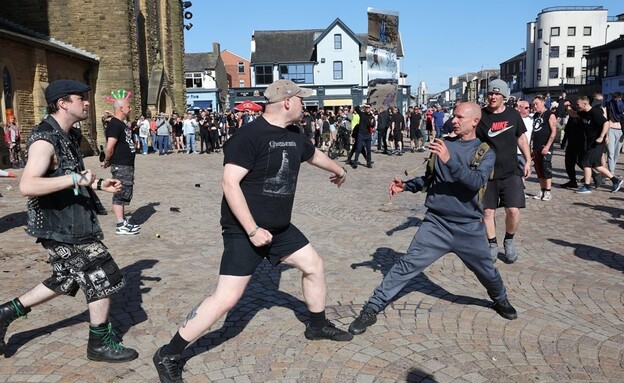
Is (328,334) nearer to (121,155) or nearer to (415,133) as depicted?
(121,155)

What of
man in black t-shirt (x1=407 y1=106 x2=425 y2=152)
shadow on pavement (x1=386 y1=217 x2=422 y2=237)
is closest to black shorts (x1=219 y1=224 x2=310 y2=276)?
shadow on pavement (x1=386 y1=217 x2=422 y2=237)

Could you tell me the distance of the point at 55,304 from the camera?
5.04 m

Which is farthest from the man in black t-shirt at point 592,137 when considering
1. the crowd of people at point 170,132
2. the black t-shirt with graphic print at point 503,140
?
the crowd of people at point 170,132

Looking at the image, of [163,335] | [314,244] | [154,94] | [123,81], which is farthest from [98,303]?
[154,94]

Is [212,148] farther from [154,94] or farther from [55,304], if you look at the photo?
[55,304]

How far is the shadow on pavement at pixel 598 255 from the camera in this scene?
6152 mm

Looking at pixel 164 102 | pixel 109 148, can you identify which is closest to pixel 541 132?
pixel 109 148

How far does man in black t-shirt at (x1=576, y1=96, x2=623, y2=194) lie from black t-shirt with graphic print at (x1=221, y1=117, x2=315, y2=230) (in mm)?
8627

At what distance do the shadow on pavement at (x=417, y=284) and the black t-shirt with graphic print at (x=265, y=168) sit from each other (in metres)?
1.92

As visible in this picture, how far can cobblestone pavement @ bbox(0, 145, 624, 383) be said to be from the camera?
3.73 m

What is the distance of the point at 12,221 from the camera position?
29.7 ft

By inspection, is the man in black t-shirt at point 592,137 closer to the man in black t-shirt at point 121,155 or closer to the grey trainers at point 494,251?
the grey trainers at point 494,251

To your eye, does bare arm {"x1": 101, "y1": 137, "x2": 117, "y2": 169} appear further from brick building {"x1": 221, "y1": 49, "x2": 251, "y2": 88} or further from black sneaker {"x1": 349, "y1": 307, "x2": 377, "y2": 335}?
brick building {"x1": 221, "y1": 49, "x2": 251, "y2": 88}

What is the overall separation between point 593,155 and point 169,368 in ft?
32.2
